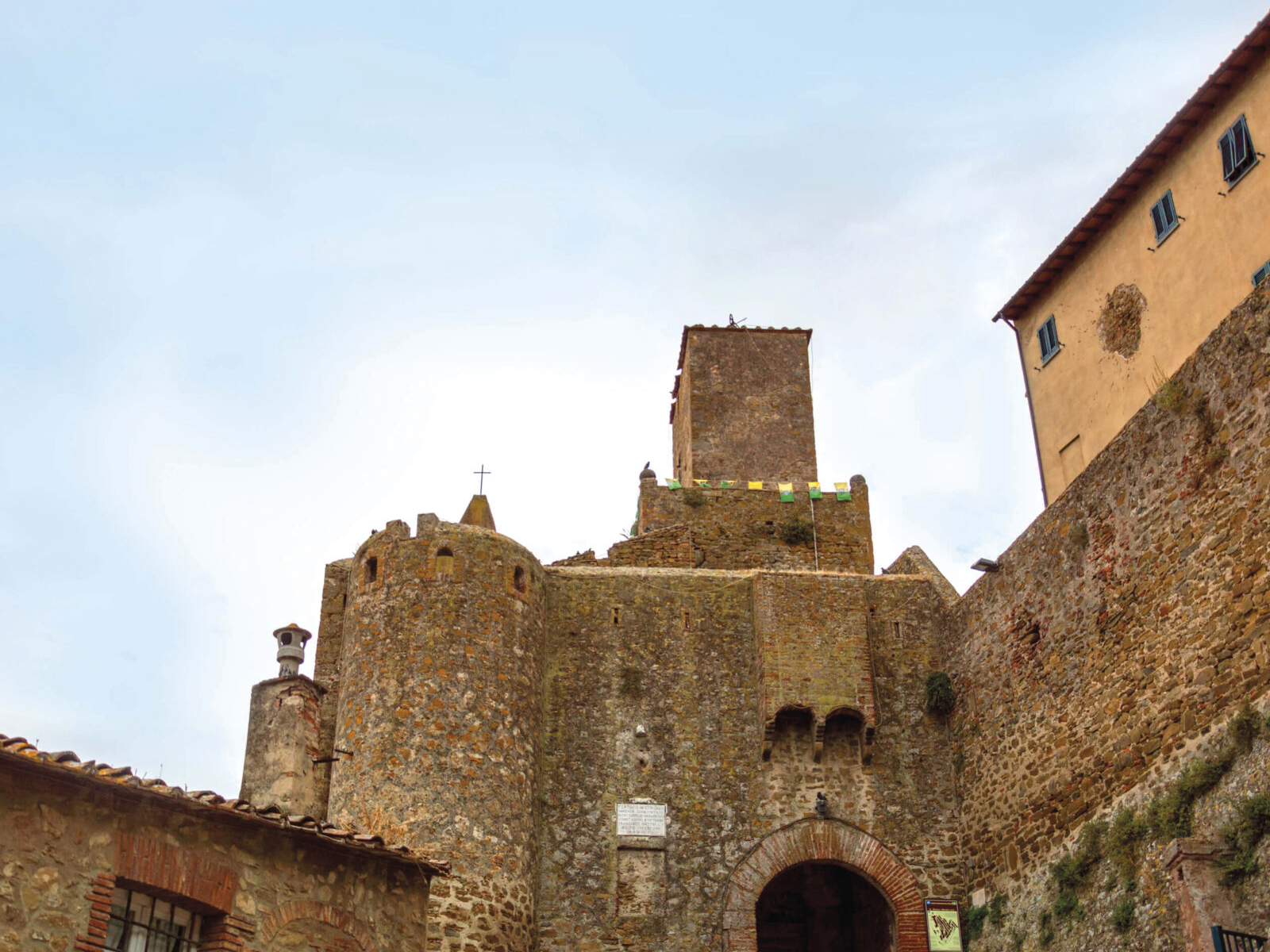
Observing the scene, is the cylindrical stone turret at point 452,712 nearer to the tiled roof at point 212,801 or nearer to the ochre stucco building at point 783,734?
the ochre stucco building at point 783,734

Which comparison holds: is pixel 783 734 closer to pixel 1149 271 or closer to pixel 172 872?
pixel 1149 271

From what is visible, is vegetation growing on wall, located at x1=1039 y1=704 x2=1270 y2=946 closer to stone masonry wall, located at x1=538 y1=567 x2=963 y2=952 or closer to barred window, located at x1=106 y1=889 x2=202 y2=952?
stone masonry wall, located at x1=538 y1=567 x2=963 y2=952

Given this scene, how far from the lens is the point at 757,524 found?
25.1 m

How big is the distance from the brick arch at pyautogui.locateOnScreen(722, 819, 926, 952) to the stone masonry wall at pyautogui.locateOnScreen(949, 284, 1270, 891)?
0.95 m

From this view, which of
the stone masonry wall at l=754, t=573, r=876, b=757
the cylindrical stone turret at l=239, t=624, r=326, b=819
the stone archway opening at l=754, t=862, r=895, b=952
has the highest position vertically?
the stone masonry wall at l=754, t=573, r=876, b=757

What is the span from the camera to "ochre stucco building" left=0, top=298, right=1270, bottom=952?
1391cm

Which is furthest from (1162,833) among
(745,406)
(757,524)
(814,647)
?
(745,406)

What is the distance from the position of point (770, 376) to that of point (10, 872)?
19.6 meters

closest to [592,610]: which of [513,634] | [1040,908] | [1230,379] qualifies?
[513,634]

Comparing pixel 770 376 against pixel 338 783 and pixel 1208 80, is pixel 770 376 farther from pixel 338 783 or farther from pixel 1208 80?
pixel 338 783

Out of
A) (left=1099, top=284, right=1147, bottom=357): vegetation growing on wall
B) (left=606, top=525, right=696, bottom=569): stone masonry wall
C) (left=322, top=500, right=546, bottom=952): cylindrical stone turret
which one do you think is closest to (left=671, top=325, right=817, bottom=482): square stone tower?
(left=606, top=525, right=696, bottom=569): stone masonry wall

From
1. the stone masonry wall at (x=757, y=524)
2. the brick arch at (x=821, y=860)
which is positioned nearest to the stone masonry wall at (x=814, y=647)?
the brick arch at (x=821, y=860)

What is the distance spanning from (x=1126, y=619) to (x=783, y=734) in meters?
5.62

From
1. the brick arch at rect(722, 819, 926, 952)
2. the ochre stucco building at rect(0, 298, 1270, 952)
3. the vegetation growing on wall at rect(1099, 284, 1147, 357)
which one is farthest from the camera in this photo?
the vegetation growing on wall at rect(1099, 284, 1147, 357)
